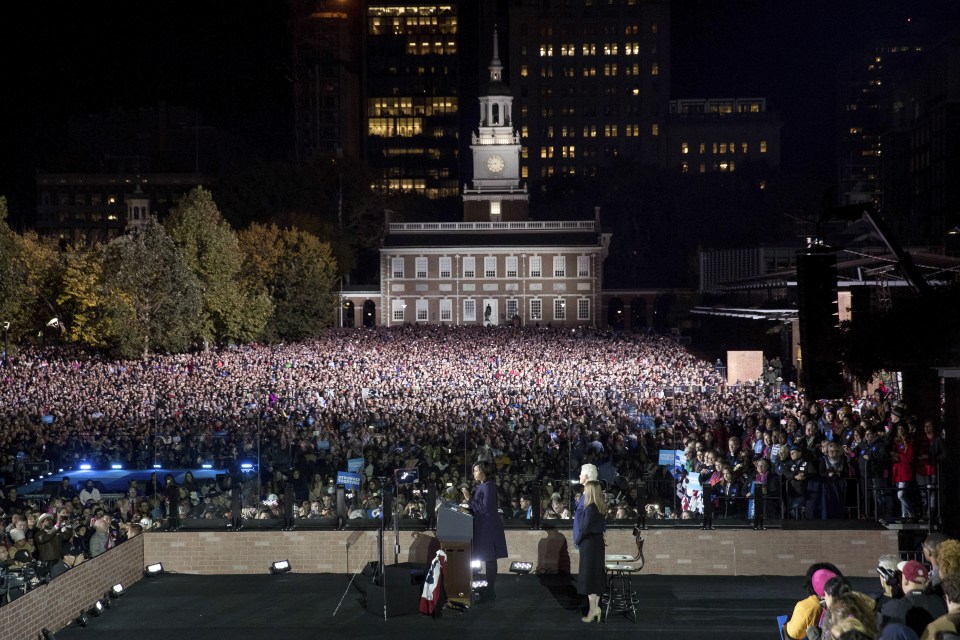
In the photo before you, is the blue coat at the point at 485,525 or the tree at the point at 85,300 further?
the tree at the point at 85,300

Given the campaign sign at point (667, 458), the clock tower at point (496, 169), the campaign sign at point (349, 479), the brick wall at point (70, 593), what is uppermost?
the clock tower at point (496, 169)

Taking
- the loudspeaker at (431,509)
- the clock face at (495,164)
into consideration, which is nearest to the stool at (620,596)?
the loudspeaker at (431,509)

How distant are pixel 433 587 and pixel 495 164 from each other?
72238mm

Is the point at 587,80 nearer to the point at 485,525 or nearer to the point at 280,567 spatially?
the point at 280,567

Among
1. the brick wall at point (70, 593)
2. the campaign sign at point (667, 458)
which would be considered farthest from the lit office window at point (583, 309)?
the brick wall at point (70, 593)

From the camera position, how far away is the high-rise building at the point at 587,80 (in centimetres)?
13125

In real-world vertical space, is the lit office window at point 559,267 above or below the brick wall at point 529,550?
above

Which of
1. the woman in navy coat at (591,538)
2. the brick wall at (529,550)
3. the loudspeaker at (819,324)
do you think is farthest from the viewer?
the brick wall at (529,550)

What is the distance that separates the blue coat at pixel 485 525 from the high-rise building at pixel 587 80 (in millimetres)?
119746

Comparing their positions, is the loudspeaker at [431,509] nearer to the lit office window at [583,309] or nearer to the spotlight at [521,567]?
the spotlight at [521,567]

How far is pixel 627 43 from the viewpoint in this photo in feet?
439

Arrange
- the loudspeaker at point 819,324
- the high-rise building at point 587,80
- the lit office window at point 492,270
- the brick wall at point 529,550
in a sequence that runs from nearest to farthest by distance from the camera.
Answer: the loudspeaker at point 819,324
the brick wall at point 529,550
the lit office window at point 492,270
the high-rise building at point 587,80

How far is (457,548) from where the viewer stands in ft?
37.3

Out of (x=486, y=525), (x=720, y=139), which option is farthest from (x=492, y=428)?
(x=720, y=139)
